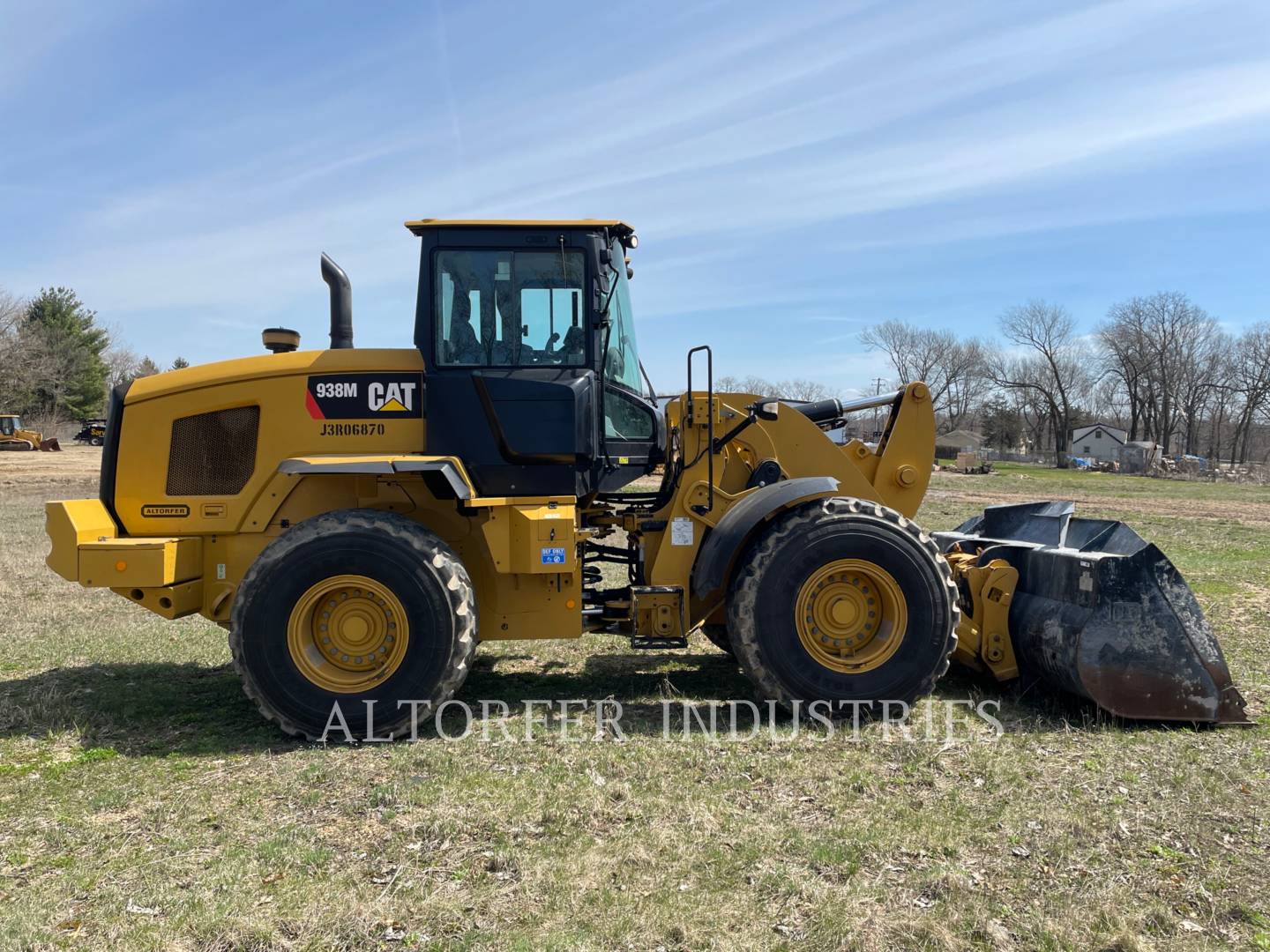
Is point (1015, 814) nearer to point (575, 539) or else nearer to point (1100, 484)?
point (575, 539)

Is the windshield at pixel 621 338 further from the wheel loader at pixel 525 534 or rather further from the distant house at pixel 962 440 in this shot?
the distant house at pixel 962 440

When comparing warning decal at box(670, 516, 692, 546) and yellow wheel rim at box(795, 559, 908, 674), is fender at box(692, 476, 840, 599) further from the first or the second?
yellow wheel rim at box(795, 559, 908, 674)

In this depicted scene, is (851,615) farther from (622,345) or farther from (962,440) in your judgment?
(962,440)

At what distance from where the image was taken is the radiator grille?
5.85 metres

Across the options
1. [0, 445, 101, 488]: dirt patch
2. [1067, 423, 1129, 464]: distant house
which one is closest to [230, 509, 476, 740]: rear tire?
[0, 445, 101, 488]: dirt patch

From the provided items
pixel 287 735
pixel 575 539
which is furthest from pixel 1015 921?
pixel 287 735

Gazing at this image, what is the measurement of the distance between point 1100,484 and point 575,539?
131 feet

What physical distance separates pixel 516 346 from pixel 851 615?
9.15 ft

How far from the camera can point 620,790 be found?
14.7 ft

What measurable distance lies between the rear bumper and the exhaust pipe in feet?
5.71

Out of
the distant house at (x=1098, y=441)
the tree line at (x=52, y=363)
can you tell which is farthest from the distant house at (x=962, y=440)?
the tree line at (x=52, y=363)

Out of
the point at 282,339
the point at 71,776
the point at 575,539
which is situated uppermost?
the point at 282,339

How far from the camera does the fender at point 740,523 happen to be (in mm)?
5598

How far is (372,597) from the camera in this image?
5.43m
